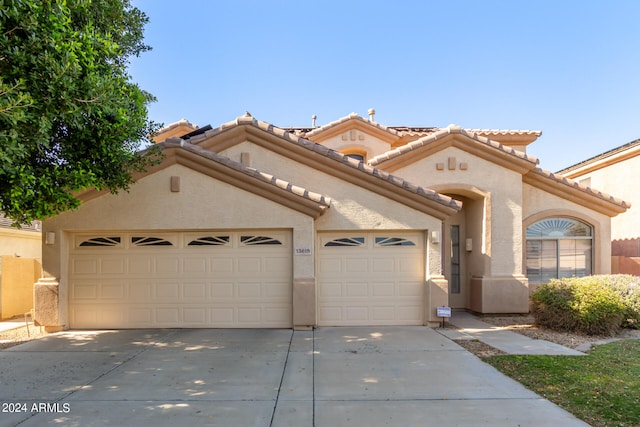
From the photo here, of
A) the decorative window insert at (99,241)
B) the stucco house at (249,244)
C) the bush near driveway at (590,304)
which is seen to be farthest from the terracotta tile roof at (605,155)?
the decorative window insert at (99,241)

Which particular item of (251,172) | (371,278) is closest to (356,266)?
(371,278)

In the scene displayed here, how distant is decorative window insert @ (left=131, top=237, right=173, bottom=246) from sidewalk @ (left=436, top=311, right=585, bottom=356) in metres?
7.06

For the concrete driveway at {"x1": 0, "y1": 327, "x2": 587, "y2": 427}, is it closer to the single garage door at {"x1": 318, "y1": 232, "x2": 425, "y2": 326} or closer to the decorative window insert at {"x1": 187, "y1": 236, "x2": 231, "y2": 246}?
the single garage door at {"x1": 318, "y1": 232, "x2": 425, "y2": 326}

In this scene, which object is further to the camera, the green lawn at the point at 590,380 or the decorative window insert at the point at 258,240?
the decorative window insert at the point at 258,240

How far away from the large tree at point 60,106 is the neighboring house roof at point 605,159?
61.4 feet

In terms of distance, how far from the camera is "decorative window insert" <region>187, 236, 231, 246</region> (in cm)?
943

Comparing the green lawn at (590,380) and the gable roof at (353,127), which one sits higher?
the gable roof at (353,127)

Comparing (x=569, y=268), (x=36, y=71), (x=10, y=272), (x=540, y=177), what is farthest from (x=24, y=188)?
(x=569, y=268)

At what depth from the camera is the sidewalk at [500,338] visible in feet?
24.3

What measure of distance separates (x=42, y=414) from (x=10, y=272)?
8.44 metres

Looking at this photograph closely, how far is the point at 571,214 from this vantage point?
1173cm

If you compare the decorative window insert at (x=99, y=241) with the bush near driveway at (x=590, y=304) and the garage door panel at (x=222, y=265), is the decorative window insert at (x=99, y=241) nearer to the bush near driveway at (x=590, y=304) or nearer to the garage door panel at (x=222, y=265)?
the garage door panel at (x=222, y=265)

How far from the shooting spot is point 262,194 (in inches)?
364

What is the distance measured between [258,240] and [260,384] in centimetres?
427
